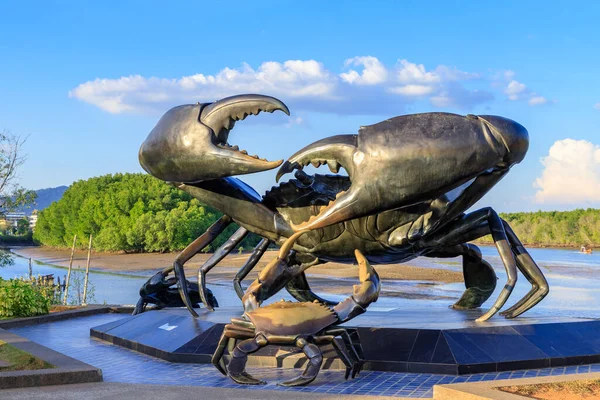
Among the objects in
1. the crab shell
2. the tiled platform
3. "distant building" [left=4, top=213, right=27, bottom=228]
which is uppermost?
"distant building" [left=4, top=213, right=27, bottom=228]

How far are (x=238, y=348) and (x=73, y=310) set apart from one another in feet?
27.9

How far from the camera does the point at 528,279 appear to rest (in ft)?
33.0

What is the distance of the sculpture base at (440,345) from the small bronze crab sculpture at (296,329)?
85 cm

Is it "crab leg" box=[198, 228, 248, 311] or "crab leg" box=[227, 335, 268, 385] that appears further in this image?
"crab leg" box=[198, 228, 248, 311]

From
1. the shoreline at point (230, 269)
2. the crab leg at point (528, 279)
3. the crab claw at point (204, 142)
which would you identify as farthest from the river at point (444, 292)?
the crab claw at point (204, 142)

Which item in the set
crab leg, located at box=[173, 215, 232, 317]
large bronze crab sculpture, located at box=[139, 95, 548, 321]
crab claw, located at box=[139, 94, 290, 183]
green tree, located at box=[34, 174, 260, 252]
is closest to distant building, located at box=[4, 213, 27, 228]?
green tree, located at box=[34, 174, 260, 252]

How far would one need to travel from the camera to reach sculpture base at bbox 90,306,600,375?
875cm

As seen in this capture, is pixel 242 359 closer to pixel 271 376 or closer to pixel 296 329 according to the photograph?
pixel 296 329

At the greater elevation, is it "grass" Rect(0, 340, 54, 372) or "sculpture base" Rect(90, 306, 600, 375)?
"sculpture base" Rect(90, 306, 600, 375)

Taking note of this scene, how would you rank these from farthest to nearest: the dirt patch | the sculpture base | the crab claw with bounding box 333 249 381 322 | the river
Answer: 1. the river
2. the sculpture base
3. the crab claw with bounding box 333 249 381 322
4. the dirt patch

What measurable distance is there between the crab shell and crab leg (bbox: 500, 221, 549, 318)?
3.30 m

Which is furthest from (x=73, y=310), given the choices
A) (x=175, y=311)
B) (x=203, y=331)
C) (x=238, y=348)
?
(x=238, y=348)

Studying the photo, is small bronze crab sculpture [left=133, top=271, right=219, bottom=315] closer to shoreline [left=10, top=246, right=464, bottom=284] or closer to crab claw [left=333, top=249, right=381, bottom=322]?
crab claw [left=333, top=249, right=381, bottom=322]

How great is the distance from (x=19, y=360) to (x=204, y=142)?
11.2 ft
